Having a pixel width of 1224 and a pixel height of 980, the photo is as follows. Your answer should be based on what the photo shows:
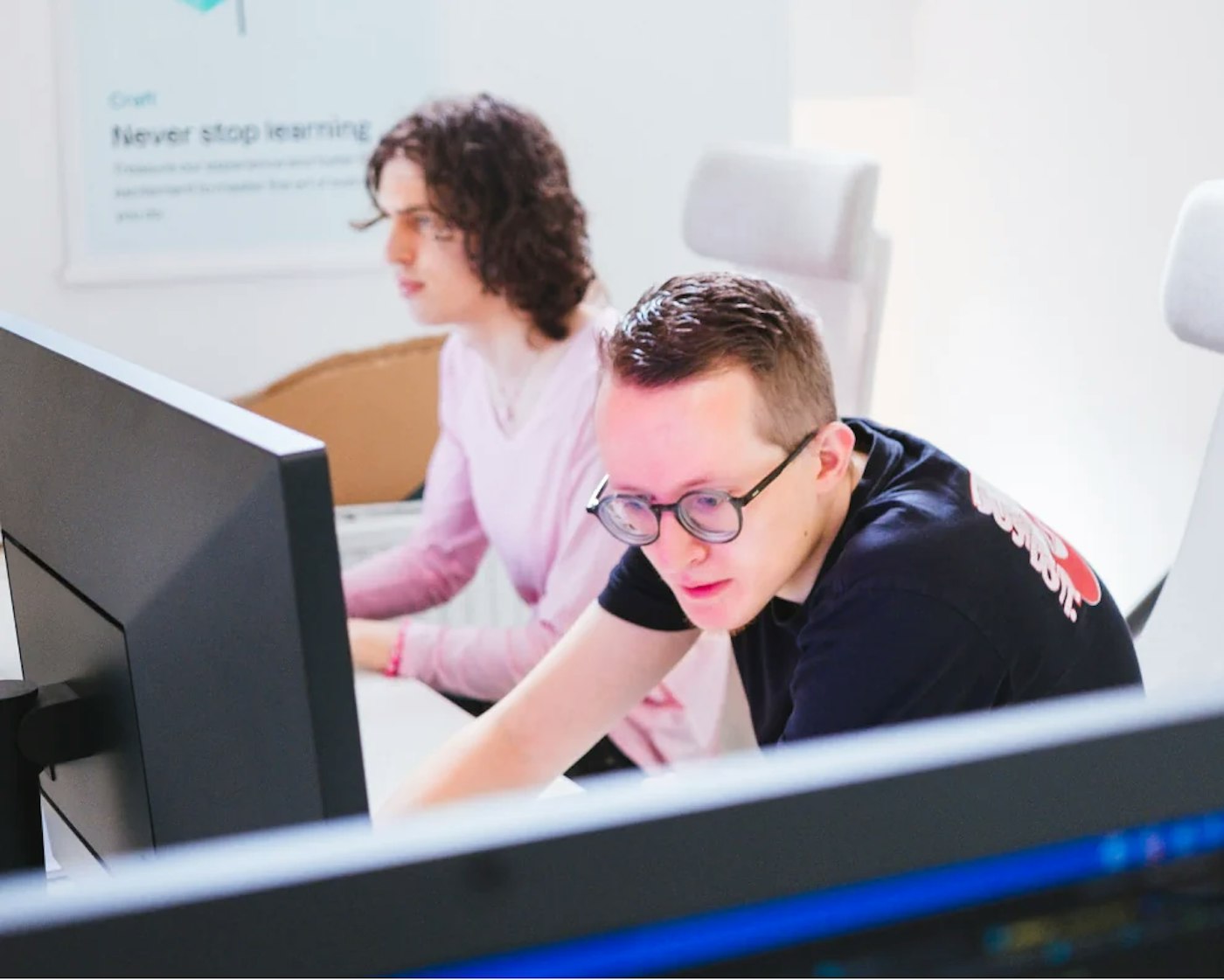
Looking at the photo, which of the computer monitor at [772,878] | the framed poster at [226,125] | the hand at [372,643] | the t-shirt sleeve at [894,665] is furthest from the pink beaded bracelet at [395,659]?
the computer monitor at [772,878]

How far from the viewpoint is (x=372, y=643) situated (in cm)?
187

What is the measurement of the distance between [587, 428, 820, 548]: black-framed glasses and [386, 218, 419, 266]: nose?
1.05m

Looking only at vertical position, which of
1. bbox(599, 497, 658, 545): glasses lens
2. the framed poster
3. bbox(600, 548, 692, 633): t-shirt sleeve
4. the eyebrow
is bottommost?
bbox(600, 548, 692, 633): t-shirt sleeve

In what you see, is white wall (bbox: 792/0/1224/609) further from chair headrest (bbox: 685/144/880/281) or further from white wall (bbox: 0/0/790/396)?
chair headrest (bbox: 685/144/880/281)

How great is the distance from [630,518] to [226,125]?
1.68 metres

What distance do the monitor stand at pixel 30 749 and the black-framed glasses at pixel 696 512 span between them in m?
0.45

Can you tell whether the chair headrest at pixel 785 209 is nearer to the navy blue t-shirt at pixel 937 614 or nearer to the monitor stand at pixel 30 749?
the navy blue t-shirt at pixel 937 614

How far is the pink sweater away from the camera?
200 centimetres

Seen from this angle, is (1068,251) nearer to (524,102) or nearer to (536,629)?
(524,102)

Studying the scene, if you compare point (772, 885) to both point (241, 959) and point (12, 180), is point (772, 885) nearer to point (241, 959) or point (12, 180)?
point (241, 959)

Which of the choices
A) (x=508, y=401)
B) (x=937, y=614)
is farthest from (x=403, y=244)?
(x=937, y=614)

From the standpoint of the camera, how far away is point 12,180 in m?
2.51

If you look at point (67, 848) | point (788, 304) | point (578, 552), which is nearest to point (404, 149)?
point (578, 552)

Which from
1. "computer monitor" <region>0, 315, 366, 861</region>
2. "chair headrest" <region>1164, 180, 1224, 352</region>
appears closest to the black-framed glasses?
"computer monitor" <region>0, 315, 366, 861</region>
